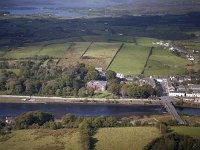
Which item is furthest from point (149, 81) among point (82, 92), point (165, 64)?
point (165, 64)

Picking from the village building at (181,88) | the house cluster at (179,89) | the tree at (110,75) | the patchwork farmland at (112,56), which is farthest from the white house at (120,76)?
the village building at (181,88)

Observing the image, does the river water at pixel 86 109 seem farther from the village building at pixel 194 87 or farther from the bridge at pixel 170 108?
the village building at pixel 194 87

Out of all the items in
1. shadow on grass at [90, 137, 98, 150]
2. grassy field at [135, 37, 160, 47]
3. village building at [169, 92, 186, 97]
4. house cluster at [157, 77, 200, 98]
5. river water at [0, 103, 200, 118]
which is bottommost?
shadow on grass at [90, 137, 98, 150]

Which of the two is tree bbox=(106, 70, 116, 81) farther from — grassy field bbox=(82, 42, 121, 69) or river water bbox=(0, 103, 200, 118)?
river water bbox=(0, 103, 200, 118)

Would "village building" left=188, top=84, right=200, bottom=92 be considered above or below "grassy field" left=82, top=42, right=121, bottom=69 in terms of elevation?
below

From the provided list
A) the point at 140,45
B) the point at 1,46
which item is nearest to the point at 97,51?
the point at 140,45

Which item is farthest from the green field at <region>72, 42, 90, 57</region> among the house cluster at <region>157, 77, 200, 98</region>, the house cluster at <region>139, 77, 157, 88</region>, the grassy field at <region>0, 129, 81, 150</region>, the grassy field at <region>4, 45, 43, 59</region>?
the grassy field at <region>0, 129, 81, 150</region>

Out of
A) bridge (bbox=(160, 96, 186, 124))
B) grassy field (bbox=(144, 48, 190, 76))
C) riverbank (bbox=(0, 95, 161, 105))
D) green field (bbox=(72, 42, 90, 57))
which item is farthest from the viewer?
green field (bbox=(72, 42, 90, 57))
